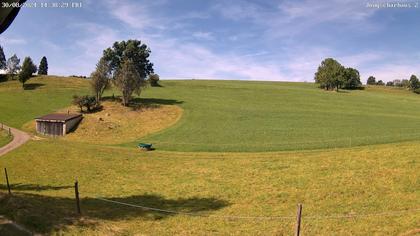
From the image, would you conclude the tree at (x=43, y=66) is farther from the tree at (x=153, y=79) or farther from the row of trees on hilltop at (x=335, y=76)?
the row of trees on hilltop at (x=335, y=76)

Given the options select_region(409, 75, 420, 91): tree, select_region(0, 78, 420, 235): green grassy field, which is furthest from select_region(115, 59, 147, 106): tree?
select_region(409, 75, 420, 91): tree

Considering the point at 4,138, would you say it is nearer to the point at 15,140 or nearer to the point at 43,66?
the point at 15,140

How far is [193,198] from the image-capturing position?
80.7ft

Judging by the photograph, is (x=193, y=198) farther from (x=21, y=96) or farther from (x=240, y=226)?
(x=21, y=96)

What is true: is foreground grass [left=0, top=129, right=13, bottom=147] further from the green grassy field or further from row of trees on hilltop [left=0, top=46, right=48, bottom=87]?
row of trees on hilltop [left=0, top=46, right=48, bottom=87]

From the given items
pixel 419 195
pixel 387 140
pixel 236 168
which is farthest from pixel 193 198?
pixel 387 140

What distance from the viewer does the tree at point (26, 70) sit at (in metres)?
101

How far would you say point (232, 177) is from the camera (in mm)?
30891

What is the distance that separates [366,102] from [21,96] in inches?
3389

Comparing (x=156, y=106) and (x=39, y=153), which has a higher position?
(x=156, y=106)

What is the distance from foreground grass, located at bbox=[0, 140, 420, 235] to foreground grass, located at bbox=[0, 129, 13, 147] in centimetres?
1080

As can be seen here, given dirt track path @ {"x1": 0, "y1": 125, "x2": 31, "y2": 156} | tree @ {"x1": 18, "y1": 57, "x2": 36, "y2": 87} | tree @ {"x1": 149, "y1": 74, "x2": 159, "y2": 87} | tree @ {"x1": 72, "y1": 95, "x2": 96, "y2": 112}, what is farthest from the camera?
tree @ {"x1": 149, "y1": 74, "x2": 159, "y2": 87}

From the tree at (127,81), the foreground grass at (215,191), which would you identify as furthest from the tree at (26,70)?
the foreground grass at (215,191)

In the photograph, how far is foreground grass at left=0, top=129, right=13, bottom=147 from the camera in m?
52.8
